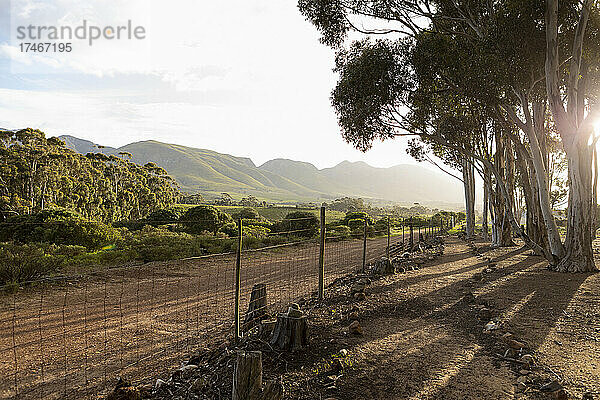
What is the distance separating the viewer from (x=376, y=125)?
1459 cm

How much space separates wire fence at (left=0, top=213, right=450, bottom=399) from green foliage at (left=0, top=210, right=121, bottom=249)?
3.50m

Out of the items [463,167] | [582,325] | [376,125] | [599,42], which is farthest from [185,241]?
[463,167]

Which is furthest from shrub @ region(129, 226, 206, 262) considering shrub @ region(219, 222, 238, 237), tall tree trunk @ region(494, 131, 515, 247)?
tall tree trunk @ region(494, 131, 515, 247)

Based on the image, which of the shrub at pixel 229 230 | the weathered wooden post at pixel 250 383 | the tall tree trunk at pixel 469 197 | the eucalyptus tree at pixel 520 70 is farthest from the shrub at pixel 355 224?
the weathered wooden post at pixel 250 383

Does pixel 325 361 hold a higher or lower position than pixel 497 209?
lower

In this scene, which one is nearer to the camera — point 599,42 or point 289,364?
point 289,364

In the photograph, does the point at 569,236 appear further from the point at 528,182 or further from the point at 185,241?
the point at 185,241

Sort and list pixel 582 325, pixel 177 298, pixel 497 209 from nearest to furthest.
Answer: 1. pixel 582 325
2. pixel 177 298
3. pixel 497 209

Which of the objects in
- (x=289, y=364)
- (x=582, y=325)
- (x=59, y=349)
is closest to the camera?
(x=289, y=364)

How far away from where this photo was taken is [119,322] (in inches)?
246

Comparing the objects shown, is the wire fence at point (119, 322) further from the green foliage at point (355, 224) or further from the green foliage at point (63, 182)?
the green foliage at point (355, 224)

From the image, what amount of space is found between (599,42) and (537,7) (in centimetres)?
357

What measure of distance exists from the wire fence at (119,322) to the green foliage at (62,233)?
350 centimetres

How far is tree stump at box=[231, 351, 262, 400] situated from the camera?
2951 mm
